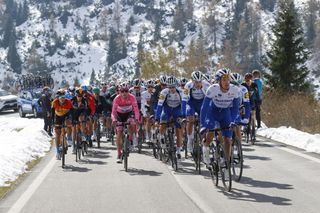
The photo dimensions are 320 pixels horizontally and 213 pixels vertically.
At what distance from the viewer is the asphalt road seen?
8.20m

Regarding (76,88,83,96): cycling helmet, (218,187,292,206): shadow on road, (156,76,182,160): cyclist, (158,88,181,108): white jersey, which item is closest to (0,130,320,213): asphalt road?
(218,187,292,206): shadow on road

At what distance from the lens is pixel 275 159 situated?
1327 cm

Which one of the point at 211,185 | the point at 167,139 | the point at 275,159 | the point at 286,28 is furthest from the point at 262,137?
the point at 286,28

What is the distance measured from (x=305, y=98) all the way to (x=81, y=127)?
1400 cm

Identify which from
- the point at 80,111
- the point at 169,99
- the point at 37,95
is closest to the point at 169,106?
the point at 169,99

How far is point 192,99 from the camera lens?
12.9m

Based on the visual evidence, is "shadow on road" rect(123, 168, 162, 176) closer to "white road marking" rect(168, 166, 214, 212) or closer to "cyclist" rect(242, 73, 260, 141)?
"white road marking" rect(168, 166, 214, 212)

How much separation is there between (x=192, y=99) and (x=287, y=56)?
2916cm

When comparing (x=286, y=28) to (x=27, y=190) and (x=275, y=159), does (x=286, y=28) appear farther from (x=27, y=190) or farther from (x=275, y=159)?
(x=27, y=190)

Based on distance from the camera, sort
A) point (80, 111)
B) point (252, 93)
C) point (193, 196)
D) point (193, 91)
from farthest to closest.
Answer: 1. point (252, 93)
2. point (80, 111)
3. point (193, 91)
4. point (193, 196)

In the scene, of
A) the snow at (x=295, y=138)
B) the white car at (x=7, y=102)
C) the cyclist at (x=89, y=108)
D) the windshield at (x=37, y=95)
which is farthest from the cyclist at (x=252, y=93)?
the white car at (x=7, y=102)

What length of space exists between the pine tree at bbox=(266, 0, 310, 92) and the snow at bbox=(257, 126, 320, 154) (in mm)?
20435

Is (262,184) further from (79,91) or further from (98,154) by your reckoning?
(79,91)

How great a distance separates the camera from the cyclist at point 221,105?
9.45m
